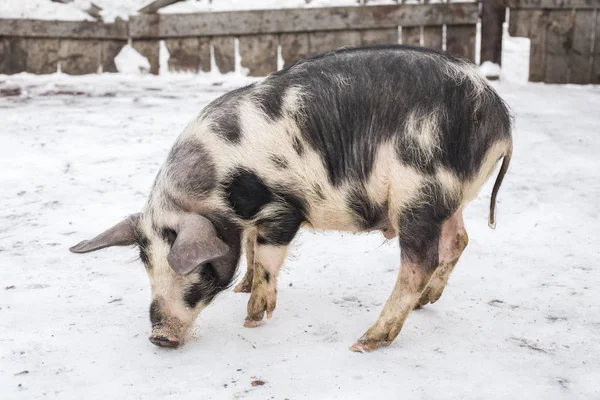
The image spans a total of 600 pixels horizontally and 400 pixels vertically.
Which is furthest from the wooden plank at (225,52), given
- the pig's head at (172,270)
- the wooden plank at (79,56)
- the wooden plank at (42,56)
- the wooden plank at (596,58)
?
the pig's head at (172,270)

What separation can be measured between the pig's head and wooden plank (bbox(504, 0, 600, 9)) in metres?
5.25

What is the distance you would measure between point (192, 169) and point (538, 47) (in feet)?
17.5

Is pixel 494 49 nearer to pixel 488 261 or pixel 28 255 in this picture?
pixel 488 261

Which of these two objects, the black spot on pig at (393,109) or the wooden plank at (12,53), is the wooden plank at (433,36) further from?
the black spot on pig at (393,109)

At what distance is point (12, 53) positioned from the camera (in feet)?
27.1

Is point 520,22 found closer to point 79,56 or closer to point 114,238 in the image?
point 79,56

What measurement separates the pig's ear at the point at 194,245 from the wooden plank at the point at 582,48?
548cm

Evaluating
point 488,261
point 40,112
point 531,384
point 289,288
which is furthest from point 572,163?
point 40,112

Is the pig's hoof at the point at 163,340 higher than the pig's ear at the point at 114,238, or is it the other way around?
the pig's ear at the point at 114,238

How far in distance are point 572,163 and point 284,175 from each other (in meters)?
3.02

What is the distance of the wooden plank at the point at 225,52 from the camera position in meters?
8.21

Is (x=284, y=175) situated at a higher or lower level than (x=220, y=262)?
higher

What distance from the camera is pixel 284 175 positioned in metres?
3.12

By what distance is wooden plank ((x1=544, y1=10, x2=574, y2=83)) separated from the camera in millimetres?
7477
